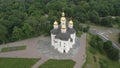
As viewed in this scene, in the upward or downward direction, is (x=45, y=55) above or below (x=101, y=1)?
below

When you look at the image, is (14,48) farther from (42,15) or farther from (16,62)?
(42,15)

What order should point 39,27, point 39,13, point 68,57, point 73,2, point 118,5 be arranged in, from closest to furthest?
point 68,57 → point 39,27 → point 39,13 → point 118,5 → point 73,2

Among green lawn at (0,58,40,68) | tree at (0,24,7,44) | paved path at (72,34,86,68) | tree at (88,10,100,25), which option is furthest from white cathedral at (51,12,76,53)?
tree at (88,10,100,25)

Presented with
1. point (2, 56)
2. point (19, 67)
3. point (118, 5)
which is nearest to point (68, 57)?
point (19, 67)

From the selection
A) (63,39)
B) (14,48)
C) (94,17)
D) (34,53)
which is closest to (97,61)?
(63,39)

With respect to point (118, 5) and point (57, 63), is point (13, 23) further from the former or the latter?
point (118, 5)

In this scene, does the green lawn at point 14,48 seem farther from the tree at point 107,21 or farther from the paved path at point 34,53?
the tree at point 107,21
